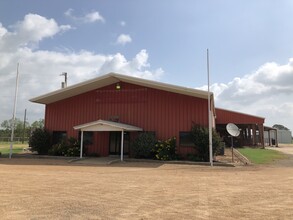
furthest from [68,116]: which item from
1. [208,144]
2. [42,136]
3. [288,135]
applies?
[288,135]

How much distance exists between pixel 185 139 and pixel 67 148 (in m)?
7.98

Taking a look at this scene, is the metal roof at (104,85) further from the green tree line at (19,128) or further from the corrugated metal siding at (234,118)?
the green tree line at (19,128)

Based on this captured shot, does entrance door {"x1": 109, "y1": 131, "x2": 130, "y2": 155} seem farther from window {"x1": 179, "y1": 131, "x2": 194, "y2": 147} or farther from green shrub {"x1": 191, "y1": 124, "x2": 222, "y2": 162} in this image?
green shrub {"x1": 191, "y1": 124, "x2": 222, "y2": 162}

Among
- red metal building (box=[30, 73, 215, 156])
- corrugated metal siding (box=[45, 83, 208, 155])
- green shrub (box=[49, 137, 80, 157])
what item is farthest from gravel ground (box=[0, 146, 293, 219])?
green shrub (box=[49, 137, 80, 157])

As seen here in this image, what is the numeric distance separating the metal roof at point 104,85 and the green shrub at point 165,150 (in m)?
3.22

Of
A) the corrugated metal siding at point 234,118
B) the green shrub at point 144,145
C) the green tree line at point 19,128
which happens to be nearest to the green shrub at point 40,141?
the green shrub at point 144,145

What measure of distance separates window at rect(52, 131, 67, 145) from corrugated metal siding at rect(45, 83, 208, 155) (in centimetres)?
34

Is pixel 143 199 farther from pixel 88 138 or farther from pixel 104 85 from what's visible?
pixel 104 85

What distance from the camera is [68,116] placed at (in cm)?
2227

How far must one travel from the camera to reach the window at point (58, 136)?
2234cm

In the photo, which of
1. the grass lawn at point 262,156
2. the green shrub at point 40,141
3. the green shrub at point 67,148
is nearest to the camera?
the grass lawn at point 262,156

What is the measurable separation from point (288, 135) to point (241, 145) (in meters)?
28.9

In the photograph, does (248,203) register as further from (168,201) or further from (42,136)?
(42,136)

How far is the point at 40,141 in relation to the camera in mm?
21688
